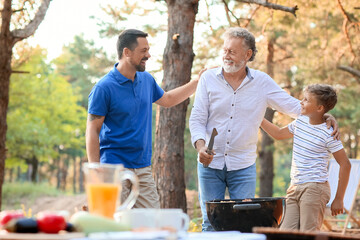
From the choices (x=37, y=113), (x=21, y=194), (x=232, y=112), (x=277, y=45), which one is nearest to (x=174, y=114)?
(x=232, y=112)

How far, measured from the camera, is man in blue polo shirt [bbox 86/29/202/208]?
132 inches

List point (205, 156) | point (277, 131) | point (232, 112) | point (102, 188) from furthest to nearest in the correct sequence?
point (277, 131) < point (232, 112) < point (205, 156) < point (102, 188)

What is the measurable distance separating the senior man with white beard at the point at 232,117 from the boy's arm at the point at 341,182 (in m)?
0.24

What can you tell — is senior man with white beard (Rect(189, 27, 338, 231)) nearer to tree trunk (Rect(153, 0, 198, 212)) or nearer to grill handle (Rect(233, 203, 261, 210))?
grill handle (Rect(233, 203, 261, 210))

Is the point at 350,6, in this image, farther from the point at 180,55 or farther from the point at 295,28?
the point at 180,55

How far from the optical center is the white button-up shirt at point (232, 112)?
141 inches

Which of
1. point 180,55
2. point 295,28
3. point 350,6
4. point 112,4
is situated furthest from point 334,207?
point 112,4

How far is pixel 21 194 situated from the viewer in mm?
25359

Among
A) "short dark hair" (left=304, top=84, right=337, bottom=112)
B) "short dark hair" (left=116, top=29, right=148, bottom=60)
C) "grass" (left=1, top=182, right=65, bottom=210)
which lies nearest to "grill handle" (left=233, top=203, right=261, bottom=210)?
"short dark hair" (left=304, top=84, right=337, bottom=112)

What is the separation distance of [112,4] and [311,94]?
10336mm

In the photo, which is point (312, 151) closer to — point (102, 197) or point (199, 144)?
point (199, 144)

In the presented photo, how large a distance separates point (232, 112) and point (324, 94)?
2.16 feet

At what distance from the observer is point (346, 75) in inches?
555

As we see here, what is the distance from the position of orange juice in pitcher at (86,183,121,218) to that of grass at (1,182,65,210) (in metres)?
22.6
